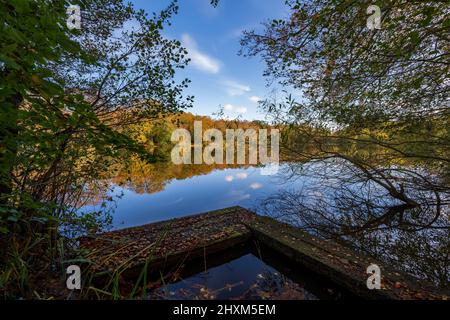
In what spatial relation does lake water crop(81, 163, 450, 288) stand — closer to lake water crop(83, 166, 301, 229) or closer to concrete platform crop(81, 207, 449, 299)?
lake water crop(83, 166, 301, 229)

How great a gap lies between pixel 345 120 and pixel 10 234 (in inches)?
263

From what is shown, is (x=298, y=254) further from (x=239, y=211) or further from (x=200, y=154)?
(x=200, y=154)

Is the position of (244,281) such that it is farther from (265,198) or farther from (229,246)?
(265,198)

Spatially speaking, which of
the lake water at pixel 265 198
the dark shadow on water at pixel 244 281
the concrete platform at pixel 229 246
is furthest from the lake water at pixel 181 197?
the dark shadow on water at pixel 244 281

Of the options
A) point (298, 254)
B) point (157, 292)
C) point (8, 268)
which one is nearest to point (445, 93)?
point (298, 254)

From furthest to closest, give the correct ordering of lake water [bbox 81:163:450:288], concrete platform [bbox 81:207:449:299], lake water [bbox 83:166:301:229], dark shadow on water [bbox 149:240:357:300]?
lake water [bbox 83:166:301:229], lake water [bbox 81:163:450:288], dark shadow on water [bbox 149:240:357:300], concrete platform [bbox 81:207:449:299]

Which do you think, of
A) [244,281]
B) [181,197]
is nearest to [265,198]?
[181,197]

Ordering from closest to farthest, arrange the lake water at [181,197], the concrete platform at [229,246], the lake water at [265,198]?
1. the concrete platform at [229,246]
2. the lake water at [265,198]
3. the lake water at [181,197]

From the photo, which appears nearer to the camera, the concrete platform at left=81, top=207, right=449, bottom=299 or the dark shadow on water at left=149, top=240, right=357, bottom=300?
the concrete platform at left=81, top=207, right=449, bottom=299

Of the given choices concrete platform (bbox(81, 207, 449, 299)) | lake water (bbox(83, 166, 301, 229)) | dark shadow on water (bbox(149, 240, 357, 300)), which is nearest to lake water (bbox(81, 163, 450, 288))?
lake water (bbox(83, 166, 301, 229))

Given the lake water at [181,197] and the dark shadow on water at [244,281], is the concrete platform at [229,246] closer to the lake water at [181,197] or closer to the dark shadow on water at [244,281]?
the dark shadow on water at [244,281]

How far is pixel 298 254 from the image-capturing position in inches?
153

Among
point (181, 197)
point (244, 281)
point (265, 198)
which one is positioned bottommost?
point (244, 281)
